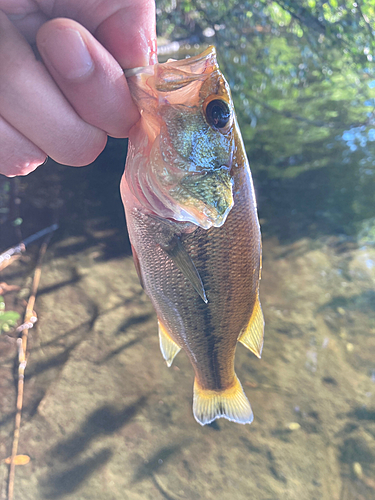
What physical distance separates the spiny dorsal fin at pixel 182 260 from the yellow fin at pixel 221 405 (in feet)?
2.19

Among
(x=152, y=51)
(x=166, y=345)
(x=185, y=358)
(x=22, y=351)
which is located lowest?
(x=185, y=358)

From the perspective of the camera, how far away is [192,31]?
5.83m

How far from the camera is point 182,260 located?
1151mm

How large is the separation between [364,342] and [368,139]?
5394mm

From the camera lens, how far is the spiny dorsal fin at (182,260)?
1151mm

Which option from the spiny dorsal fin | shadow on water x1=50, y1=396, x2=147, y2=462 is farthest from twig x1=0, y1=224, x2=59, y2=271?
the spiny dorsal fin

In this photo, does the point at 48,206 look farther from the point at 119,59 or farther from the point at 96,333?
the point at 119,59

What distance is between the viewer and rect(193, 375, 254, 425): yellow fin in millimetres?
1578

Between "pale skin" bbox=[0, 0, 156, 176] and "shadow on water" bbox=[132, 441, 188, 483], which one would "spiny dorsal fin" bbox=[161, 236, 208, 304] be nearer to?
"pale skin" bbox=[0, 0, 156, 176]

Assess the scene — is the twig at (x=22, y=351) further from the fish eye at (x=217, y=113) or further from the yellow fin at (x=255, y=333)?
the fish eye at (x=217, y=113)

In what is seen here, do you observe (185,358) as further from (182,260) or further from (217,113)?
(217,113)

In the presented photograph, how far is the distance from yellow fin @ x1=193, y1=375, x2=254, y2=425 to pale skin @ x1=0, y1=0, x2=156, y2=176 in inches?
45.6

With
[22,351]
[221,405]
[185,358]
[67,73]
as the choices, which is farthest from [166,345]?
[22,351]

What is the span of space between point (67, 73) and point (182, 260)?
0.62m
